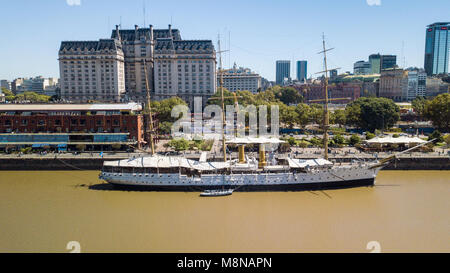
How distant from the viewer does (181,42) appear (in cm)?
6969

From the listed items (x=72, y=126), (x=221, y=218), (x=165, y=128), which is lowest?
(x=221, y=218)

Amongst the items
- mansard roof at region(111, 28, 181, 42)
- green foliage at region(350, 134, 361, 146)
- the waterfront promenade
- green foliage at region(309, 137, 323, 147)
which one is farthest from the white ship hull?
mansard roof at region(111, 28, 181, 42)

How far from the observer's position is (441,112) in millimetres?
42406

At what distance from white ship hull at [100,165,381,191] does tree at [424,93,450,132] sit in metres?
25.0

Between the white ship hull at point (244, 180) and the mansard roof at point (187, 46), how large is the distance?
4911cm

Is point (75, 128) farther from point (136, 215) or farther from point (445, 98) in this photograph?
point (445, 98)

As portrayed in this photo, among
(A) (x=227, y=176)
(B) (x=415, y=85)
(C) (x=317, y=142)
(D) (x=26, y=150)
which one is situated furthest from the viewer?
(B) (x=415, y=85)

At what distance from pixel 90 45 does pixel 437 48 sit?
123 meters

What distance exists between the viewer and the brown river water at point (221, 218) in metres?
15.8

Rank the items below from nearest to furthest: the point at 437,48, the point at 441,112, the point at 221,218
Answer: the point at 221,218, the point at 441,112, the point at 437,48

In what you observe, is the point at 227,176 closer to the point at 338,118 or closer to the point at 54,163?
the point at 54,163

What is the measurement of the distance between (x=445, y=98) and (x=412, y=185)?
985 inches

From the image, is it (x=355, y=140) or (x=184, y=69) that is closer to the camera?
(x=355, y=140)

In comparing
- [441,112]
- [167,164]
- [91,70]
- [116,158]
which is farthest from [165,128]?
[91,70]
